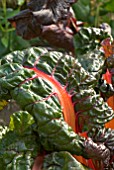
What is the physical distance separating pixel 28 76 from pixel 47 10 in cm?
69

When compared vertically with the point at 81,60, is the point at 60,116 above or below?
below

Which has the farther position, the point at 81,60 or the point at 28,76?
the point at 81,60

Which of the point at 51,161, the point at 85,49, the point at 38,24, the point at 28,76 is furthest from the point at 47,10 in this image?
the point at 51,161

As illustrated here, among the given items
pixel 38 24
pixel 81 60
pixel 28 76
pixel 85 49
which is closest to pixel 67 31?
pixel 38 24

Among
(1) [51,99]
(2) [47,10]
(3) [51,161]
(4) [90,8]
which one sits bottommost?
(3) [51,161]

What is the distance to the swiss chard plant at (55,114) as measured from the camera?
3.68ft

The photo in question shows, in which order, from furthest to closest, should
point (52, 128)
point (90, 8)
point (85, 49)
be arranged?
point (90, 8) → point (85, 49) → point (52, 128)

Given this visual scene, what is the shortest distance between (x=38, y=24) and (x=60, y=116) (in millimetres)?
817

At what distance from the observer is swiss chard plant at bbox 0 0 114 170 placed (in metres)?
1.12

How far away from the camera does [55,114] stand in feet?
3.67

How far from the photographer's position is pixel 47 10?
70.9 inches

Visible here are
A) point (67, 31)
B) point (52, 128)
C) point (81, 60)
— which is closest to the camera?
point (52, 128)

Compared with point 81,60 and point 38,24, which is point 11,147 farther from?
point 38,24

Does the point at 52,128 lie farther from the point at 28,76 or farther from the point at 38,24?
the point at 38,24
